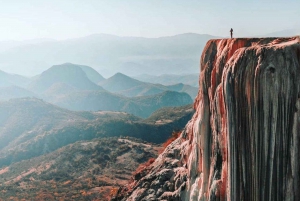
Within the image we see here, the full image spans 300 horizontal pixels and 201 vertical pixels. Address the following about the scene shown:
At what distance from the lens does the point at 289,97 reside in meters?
13.0

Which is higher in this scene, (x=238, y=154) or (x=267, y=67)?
(x=267, y=67)

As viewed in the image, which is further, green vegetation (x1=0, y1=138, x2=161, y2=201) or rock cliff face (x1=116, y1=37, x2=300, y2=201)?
green vegetation (x1=0, y1=138, x2=161, y2=201)

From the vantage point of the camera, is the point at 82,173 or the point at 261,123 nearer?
the point at 261,123

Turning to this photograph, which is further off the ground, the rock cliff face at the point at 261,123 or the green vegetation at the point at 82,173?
the rock cliff face at the point at 261,123

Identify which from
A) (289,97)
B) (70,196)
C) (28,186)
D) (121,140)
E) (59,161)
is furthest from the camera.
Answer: (121,140)

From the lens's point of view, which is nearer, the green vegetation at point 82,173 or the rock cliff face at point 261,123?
the rock cliff face at point 261,123

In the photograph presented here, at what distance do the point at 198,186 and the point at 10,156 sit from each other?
168161mm

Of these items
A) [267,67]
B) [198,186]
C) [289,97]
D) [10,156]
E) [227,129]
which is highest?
[267,67]

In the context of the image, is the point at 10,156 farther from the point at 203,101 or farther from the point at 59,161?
the point at 203,101

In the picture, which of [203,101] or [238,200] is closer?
[238,200]

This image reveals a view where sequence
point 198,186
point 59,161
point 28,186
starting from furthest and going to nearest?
point 59,161 < point 28,186 < point 198,186

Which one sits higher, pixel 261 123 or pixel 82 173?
pixel 261 123

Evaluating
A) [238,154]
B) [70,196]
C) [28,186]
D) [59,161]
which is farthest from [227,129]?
[59,161]

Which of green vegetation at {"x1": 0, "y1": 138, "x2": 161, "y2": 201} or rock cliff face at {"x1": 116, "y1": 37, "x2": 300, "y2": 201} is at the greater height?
rock cliff face at {"x1": 116, "y1": 37, "x2": 300, "y2": 201}
